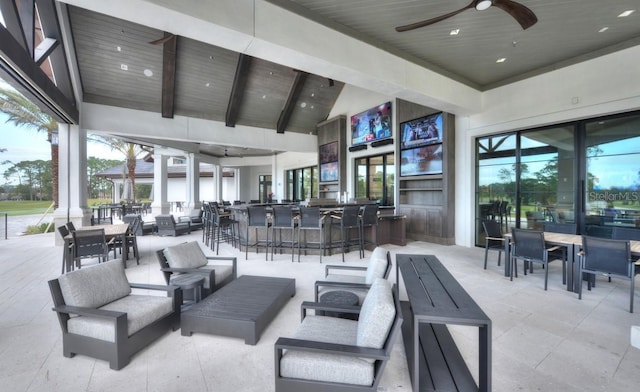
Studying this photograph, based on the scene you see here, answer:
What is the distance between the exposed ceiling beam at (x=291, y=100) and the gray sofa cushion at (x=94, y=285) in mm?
7679

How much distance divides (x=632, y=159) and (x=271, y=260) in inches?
267

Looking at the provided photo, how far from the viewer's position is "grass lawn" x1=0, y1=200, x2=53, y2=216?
863 cm

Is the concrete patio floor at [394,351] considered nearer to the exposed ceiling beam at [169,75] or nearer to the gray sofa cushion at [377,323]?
the gray sofa cushion at [377,323]

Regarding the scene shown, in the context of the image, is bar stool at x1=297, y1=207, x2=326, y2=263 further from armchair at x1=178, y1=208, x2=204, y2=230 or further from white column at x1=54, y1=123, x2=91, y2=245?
white column at x1=54, y1=123, x2=91, y2=245

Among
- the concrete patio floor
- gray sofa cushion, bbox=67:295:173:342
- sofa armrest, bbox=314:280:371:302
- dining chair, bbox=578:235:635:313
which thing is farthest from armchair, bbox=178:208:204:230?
dining chair, bbox=578:235:635:313

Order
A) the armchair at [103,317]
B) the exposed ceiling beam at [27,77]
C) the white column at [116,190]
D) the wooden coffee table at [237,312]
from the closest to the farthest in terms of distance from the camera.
→ the armchair at [103,317], the wooden coffee table at [237,312], the exposed ceiling beam at [27,77], the white column at [116,190]

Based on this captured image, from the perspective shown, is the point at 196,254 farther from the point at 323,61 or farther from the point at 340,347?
the point at 323,61

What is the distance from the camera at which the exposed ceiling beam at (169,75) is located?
6648mm

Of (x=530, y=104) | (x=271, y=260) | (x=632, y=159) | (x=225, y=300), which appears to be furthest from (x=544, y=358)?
(x=530, y=104)

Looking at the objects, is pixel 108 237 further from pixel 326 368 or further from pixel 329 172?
pixel 329 172

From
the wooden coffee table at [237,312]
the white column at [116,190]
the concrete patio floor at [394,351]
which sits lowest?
the concrete patio floor at [394,351]

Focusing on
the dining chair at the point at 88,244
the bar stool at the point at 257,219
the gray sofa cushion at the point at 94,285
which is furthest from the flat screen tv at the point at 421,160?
the dining chair at the point at 88,244

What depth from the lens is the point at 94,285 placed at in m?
2.32

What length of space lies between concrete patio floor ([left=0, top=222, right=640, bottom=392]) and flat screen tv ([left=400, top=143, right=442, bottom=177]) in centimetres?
377
